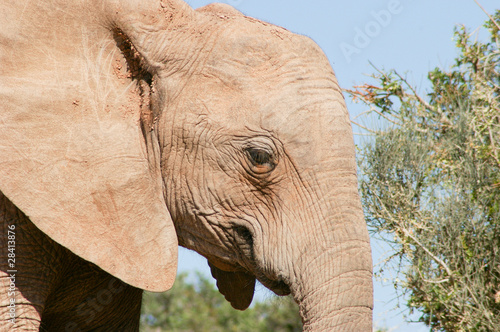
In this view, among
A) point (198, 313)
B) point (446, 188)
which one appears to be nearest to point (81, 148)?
point (446, 188)

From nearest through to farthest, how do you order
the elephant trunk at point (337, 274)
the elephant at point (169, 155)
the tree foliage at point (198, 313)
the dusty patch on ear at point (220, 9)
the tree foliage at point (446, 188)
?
the elephant trunk at point (337, 274) → the elephant at point (169, 155) → the dusty patch on ear at point (220, 9) → the tree foliage at point (446, 188) → the tree foliage at point (198, 313)

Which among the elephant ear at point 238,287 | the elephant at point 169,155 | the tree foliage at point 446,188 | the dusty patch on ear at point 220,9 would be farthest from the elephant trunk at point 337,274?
the tree foliage at point 446,188

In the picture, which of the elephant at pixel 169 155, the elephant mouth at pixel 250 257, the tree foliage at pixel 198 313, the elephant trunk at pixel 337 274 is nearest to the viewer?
the elephant trunk at pixel 337 274

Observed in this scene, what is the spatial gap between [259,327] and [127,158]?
840 cm

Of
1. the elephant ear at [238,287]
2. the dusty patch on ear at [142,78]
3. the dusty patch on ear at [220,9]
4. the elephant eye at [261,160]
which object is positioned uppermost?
the dusty patch on ear at [220,9]

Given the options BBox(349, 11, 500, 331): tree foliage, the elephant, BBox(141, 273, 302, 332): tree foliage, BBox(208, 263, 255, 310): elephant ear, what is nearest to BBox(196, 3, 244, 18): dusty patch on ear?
the elephant

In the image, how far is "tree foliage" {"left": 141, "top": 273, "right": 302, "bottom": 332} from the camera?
438 inches

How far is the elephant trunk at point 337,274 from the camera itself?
275 centimetres

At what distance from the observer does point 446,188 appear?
6.19 metres

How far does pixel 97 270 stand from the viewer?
3.45 meters

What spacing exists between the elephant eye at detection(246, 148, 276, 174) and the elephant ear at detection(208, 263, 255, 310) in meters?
0.79

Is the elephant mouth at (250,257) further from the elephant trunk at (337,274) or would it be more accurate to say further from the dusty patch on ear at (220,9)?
the dusty patch on ear at (220,9)

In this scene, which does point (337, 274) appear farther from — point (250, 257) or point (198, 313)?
point (198, 313)

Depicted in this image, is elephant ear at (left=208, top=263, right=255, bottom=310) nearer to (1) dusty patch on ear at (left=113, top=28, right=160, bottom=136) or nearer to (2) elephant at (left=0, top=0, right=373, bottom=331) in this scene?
(2) elephant at (left=0, top=0, right=373, bottom=331)
